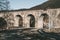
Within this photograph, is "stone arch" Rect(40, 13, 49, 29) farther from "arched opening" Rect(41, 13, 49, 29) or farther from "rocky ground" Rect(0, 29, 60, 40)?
"rocky ground" Rect(0, 29, 60, 40)

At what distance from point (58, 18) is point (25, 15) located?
8021 millimetres

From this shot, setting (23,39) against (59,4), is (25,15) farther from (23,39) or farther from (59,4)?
(23,39)

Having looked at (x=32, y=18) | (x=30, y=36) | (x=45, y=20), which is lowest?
(x=30, y=36)

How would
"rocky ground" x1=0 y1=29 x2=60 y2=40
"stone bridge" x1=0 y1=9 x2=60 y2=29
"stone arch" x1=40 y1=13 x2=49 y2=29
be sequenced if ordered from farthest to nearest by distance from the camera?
"stone arch" x1=40 y1=13 x2=49 y2=29, "stone bridge" x1=0 y1=9 x2=60 y2=29, "rocky ground" x1=0 y1=29 x2=60 y2=40

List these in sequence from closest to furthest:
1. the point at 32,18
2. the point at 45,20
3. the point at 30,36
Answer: the point at 30,36 < the point at 45,20 < the point at 32,18

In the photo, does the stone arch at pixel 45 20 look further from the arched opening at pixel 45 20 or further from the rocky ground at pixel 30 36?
the rocky ground at pixel 30 36

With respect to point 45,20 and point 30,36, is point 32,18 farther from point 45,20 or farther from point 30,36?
point 30,36

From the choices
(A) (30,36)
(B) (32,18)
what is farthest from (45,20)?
(A) (30,36)

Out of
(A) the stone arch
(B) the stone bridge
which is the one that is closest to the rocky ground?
(B) the stone bridge

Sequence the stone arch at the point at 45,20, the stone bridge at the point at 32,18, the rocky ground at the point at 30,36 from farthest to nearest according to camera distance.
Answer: the stone arch at the point at 45,20
the stone bridge at the point at 32,18
the rocky ground at the point at 30,36

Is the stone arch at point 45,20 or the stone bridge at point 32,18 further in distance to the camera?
the stone arch at point 45,20

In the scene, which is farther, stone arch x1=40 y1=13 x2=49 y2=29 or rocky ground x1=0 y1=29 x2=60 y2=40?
stone arch x1=40 y1=13 x2=49 y2=29

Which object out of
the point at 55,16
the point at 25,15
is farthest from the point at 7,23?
the point at 55,16

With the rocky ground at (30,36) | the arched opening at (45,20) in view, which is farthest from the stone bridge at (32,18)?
the rocky ground at (30,36)
